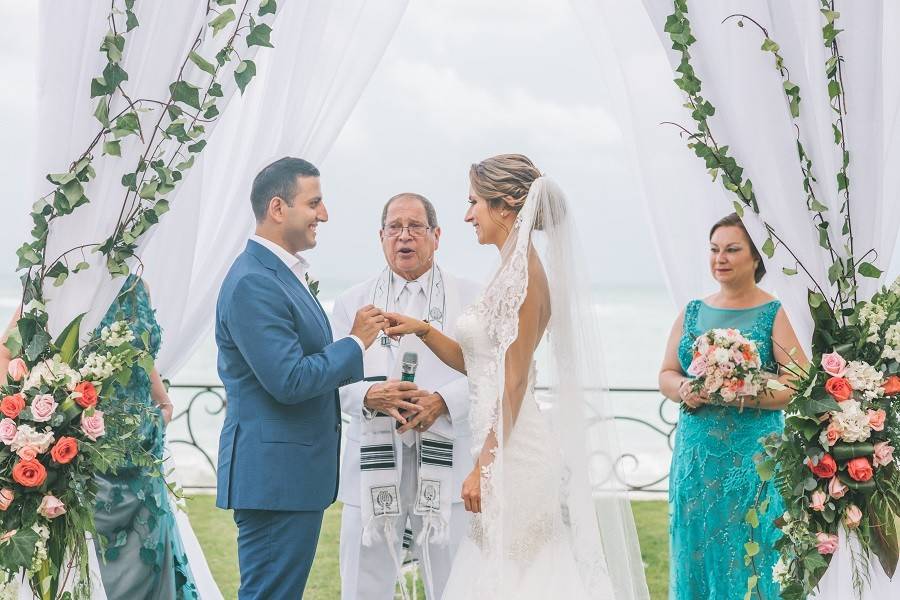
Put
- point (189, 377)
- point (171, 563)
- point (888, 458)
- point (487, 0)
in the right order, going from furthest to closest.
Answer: point (487, 0) → point (189, 377) → point (171, 563) → point (888, 458)

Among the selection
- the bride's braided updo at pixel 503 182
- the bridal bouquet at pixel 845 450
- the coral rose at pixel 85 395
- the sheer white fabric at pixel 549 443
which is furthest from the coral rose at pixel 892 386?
the coral rose at pixel 85 395

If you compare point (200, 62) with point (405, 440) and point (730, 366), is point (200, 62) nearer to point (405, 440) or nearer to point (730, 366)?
point (405, 440)

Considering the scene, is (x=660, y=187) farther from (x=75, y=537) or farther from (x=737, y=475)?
(x=75, y=537)

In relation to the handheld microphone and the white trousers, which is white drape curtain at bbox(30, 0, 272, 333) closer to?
the handheld microphone

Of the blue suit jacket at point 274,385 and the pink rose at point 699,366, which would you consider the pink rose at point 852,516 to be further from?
the blue suit jacket at point 274,385

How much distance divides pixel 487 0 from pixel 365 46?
32.8m

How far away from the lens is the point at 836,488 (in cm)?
291

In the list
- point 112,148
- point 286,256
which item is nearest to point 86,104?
point 112,148

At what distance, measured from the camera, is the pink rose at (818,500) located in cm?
292

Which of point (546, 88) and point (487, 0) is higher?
point (487, 0)

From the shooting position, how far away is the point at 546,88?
31.7 metres

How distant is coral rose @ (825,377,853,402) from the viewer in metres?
2.89

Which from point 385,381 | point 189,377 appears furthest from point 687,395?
point 189,377

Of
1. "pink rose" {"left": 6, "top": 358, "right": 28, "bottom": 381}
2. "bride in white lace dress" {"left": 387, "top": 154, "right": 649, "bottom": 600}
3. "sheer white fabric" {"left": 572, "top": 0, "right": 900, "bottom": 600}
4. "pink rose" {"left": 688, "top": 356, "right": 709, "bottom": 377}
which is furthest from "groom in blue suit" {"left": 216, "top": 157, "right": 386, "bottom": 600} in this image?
"sheer white fabric" {"left": 572, "top": 0, "right": 900, "bottom": 600}
